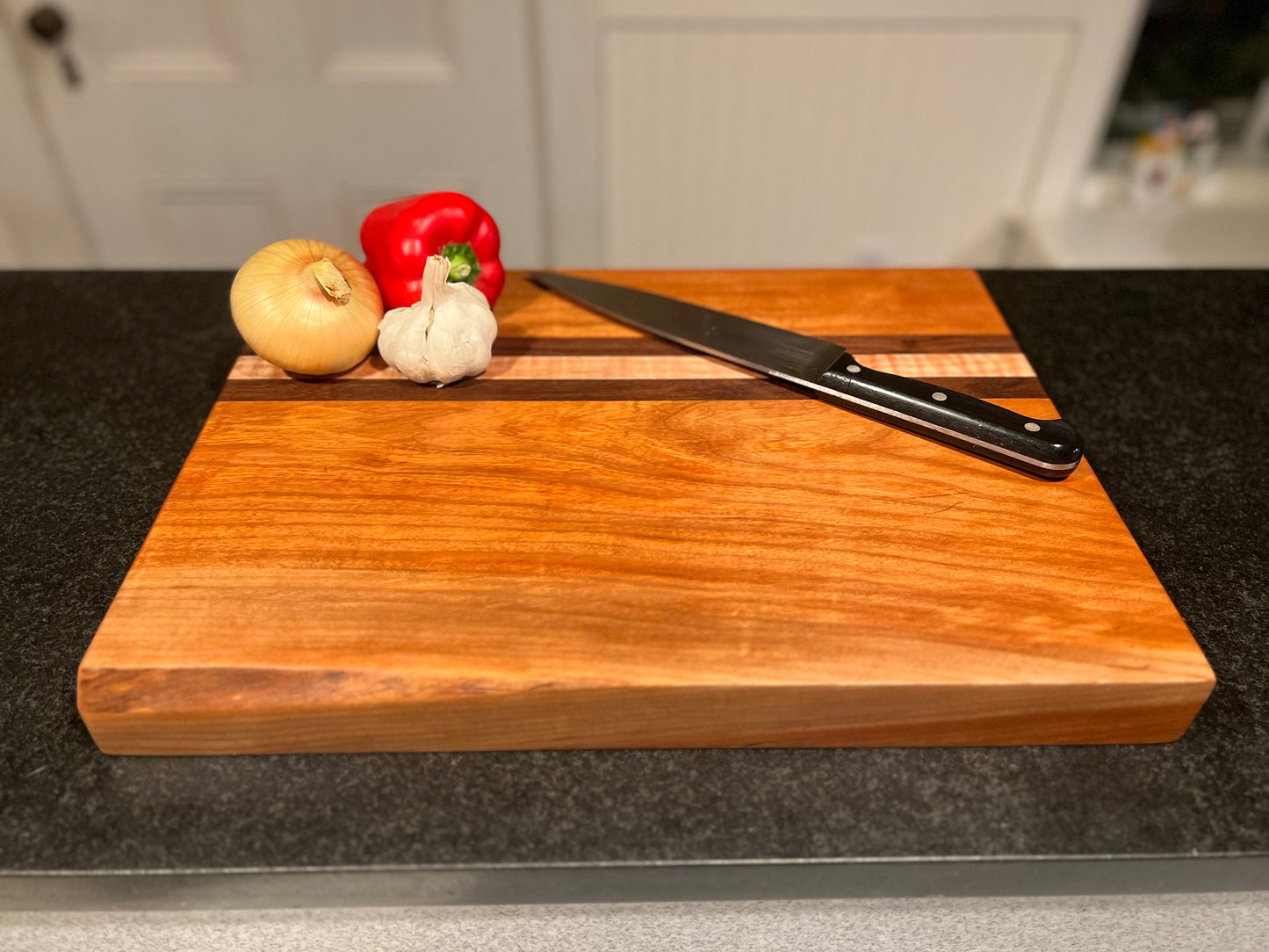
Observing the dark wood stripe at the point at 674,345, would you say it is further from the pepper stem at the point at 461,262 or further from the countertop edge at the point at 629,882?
the countertop edge at the point at 629,882

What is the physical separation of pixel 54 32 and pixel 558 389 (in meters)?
1.47

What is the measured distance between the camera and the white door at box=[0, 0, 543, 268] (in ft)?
5.25

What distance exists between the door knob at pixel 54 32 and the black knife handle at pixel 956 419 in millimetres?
1600

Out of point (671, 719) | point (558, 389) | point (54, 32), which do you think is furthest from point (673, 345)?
point (54, 32)

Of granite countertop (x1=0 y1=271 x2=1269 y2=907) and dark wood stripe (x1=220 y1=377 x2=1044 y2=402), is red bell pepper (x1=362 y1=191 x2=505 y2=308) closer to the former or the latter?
dark wood stripe (x1=220 y1=377 x2=1044 y2=402)

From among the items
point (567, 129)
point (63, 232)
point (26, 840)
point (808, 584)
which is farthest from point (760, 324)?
point (63, 232)

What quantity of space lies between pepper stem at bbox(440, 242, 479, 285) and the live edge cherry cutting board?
3.5 inches

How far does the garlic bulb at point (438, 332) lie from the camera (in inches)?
25.6

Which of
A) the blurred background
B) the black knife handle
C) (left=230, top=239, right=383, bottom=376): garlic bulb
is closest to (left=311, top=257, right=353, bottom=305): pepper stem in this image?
(left=230, top=239, right=383, bottom=376): garlic bulb

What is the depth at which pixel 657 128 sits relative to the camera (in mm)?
1716

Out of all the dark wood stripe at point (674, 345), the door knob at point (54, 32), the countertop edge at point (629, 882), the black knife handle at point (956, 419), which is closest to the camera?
the countertop edge at point (629, 882)

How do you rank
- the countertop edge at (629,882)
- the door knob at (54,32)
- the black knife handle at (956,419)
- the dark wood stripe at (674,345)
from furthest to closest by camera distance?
the door knob at (54,32)
the dark wood stripe at (674,345)
the black knife handle at (956,419)
the countertop edge at (629,882)

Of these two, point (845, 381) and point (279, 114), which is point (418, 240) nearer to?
point (845, 381)

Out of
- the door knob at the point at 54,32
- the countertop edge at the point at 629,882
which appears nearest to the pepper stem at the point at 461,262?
the countertop edge at the point at 629,882
